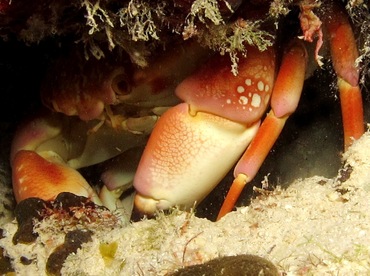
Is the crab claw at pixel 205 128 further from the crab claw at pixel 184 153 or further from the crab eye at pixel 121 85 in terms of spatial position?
the crab eye at pixel 121 85

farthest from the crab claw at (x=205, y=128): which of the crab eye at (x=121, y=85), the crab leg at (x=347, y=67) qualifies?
the crab eye at (x=121, y=85)

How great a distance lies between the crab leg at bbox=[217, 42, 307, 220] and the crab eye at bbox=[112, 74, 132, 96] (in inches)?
32.3

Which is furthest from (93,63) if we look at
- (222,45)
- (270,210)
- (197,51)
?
(270,210)

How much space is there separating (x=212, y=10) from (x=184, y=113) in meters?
0.58

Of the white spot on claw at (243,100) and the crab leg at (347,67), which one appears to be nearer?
the white spot on claw at (243,100)

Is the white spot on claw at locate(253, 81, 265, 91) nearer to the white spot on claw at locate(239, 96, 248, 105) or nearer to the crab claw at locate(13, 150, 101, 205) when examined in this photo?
the white spot on claw at locate(239, 96, 248, 105)

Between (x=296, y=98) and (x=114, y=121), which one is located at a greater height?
(x=296, y=98)

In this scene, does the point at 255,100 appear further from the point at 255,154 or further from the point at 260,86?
the point at 255,154

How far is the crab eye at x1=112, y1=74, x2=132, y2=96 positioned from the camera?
259 centimetres

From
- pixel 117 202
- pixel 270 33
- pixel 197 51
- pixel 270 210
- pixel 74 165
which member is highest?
pixel 270 33

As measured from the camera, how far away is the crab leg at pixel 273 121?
2182 millimetres

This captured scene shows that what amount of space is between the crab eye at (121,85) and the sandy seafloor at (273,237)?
2.74 ft

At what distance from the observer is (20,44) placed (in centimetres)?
340

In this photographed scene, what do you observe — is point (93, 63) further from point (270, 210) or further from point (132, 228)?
point (270, 210)
